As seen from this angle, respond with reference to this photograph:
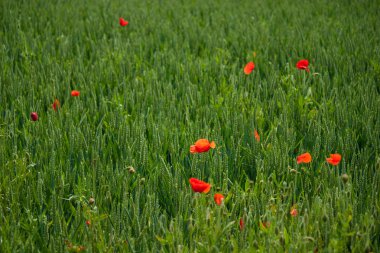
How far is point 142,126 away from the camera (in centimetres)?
221

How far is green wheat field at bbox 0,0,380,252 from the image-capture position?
1540 millimetres

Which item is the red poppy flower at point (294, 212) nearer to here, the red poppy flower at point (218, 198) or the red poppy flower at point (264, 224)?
the red poppy flower at point (264, 224)

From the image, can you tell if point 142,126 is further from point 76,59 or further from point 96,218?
point 76,59

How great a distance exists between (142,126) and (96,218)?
0.71 meters

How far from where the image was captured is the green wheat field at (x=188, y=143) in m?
1.54

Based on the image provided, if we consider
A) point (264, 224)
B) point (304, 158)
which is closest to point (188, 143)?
point (304, 158)

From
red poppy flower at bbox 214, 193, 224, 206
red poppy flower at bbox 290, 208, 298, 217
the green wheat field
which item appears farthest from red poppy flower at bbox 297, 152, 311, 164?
red poppy flower at bbox 214, 193, 224, 206

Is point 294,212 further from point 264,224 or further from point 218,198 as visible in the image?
point 218,198

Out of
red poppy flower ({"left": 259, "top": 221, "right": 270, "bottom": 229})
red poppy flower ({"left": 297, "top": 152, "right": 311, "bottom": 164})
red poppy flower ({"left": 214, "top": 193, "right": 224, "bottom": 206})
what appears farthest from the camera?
red poppy flower ({"left": 297, "top": 152, "right": 311, "bottom": 164})

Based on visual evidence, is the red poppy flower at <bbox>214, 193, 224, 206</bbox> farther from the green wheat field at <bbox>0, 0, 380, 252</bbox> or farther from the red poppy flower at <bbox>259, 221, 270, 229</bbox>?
the red poppy flower at <bbox>259, 221, 270, 229</bbox>

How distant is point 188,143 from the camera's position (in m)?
2.09

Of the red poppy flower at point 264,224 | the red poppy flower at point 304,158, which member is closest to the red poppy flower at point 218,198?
the red poppy flower at point 264,224

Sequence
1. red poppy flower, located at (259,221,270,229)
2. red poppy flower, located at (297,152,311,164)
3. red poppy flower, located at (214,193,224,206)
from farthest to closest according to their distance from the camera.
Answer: red poppy flower, located at (297,152,311,164) < red poppy flower, located at (214,193,224,206) < red poppy flower, located at (259,221,270,229)

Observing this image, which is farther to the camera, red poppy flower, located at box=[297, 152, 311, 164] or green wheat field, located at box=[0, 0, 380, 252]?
red poppy flower, located at box=[297, 152, 311, 164]
